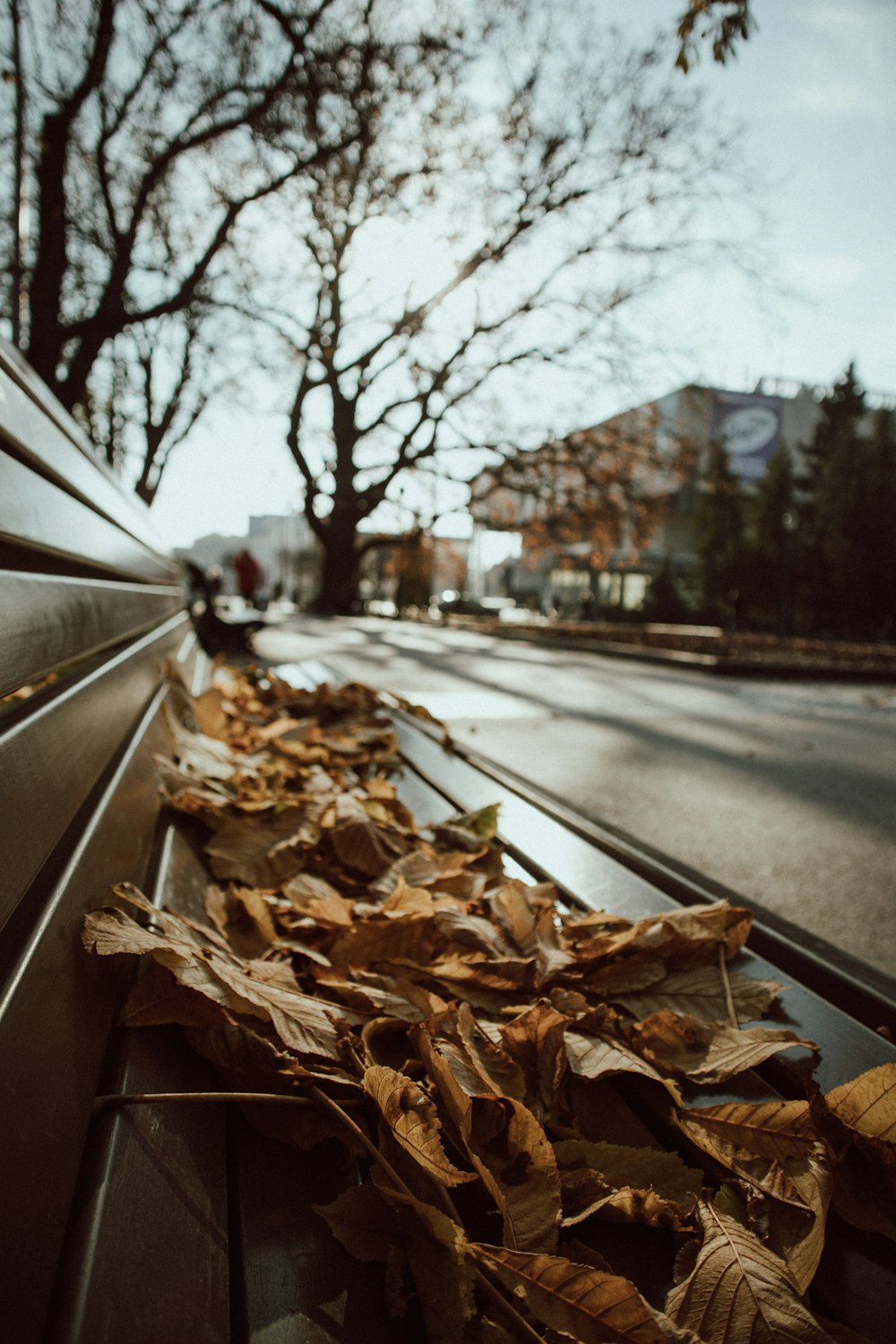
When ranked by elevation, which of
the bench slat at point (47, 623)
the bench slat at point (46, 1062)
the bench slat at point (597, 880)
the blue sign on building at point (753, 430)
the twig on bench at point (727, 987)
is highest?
the blue sign on building at point (753, 430)

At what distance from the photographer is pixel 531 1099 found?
950 millimetres

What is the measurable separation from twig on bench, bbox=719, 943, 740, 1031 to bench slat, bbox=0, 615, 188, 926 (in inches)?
33.8

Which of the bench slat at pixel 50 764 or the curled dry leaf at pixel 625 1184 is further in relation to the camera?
the curled dry leaf at pixel 625 1184

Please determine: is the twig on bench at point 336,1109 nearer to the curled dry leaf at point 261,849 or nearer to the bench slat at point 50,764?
the bench slat at point 50,764

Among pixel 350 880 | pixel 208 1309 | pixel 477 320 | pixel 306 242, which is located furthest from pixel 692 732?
pixel 477 320

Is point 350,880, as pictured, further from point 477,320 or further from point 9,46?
point 477,320

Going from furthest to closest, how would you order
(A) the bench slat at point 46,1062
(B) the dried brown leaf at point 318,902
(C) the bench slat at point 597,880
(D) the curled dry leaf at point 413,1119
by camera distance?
1. (B) the dried brown leaf at point 318,902
2. (C) the bench slat at point 597,880
3. (D) the curled dry leaf at point 413,1119
4. (A) the bench slat at point 46,1062

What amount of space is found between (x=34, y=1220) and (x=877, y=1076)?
30.5 inches

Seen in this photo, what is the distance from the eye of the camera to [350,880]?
5.49 feet

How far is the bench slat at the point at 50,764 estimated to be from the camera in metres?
0.67

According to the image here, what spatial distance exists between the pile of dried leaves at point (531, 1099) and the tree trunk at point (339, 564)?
26738 mm

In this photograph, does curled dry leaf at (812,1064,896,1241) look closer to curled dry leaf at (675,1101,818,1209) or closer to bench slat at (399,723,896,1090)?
curled dry leaf at (675,1101,818,1209)

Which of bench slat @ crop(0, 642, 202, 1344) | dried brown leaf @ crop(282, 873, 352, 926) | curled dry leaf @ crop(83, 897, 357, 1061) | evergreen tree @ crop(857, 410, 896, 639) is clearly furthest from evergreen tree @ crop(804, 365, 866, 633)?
bench slat @ crop(0, 642, 202, 1344)

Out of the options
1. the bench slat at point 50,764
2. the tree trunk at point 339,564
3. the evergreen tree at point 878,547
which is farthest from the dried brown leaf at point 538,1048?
the evergreen tree at point 878,547
